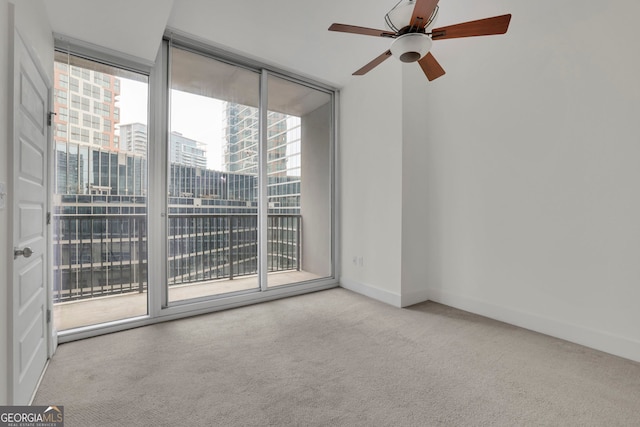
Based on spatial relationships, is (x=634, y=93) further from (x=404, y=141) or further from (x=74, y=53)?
(x=74, y=53)

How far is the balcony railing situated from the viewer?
2697 mm

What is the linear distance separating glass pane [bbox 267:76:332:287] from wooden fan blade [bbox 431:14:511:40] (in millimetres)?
2398

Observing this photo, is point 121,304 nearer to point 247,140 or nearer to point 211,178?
point 211,178

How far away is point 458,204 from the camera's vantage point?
11.2 ft

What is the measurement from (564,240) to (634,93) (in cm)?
120

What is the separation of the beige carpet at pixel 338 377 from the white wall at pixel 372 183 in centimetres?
86

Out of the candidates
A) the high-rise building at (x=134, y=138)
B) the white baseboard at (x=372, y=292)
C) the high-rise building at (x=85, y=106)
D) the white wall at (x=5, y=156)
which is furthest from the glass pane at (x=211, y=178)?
the white wall at (x=5, y=156)

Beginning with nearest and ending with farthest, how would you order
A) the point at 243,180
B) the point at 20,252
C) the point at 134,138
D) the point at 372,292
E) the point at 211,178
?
the point at 20,252
the point at 134,138
the point at 211,178
the point at 243,180
the point at 372,292

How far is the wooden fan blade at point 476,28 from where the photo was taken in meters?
1.79

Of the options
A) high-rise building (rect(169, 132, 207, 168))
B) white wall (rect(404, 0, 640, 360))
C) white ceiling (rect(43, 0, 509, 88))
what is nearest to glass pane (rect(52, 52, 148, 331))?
high-rise building (rect(169, 132, 207, 168))

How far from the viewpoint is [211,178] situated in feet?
11.4

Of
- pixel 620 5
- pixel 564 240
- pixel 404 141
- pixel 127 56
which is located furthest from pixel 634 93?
pixel 127 56

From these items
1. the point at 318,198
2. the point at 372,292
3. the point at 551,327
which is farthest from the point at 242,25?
the point at 551,327

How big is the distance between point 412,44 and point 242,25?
69.9 inches
